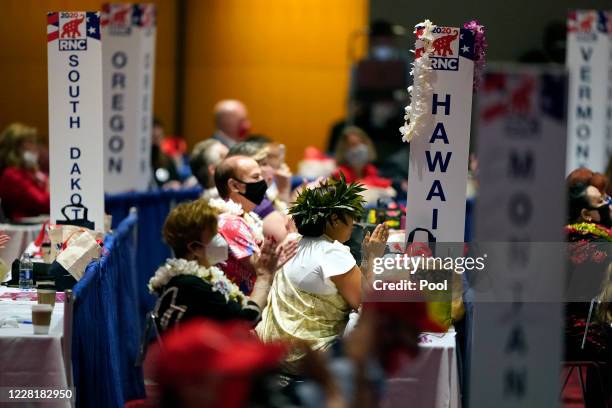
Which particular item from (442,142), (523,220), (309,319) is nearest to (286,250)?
(309,319)

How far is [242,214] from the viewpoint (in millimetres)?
5449

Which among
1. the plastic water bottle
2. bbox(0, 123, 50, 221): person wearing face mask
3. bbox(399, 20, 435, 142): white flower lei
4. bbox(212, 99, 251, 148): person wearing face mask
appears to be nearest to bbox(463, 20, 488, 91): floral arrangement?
bbox(399, 20, 435, 142): white flower lei

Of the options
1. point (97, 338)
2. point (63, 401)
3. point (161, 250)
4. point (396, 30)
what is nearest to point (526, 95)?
point (63, 401)

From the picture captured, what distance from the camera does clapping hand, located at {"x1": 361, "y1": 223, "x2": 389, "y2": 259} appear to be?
4617mm

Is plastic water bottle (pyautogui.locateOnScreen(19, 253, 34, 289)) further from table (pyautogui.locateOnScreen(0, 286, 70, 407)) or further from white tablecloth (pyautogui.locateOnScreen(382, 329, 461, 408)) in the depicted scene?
white tablecloth (pyautogui.locateOnScreen(382, 329, 461, 408))

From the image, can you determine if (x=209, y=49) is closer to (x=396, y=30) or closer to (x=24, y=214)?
(x=396, y=30)

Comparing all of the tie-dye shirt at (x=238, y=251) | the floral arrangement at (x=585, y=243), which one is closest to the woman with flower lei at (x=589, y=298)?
the floral arrangement at (x=585, y=243)

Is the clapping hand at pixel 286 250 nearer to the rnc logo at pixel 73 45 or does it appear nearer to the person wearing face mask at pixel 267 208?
the person wearing face mask at pixel 267 208

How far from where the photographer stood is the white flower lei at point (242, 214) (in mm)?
5371

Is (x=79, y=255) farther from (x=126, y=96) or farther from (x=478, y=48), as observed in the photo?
(x=126, y=96)

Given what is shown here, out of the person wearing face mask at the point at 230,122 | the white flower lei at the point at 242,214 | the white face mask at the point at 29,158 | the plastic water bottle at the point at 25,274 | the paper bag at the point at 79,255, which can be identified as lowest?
the plastic water bottle at the point at 25,274

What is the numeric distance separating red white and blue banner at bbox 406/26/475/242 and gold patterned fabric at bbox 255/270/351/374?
21.7 inches

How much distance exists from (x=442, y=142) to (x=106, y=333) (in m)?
1.71

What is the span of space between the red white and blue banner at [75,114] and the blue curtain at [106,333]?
291mm
